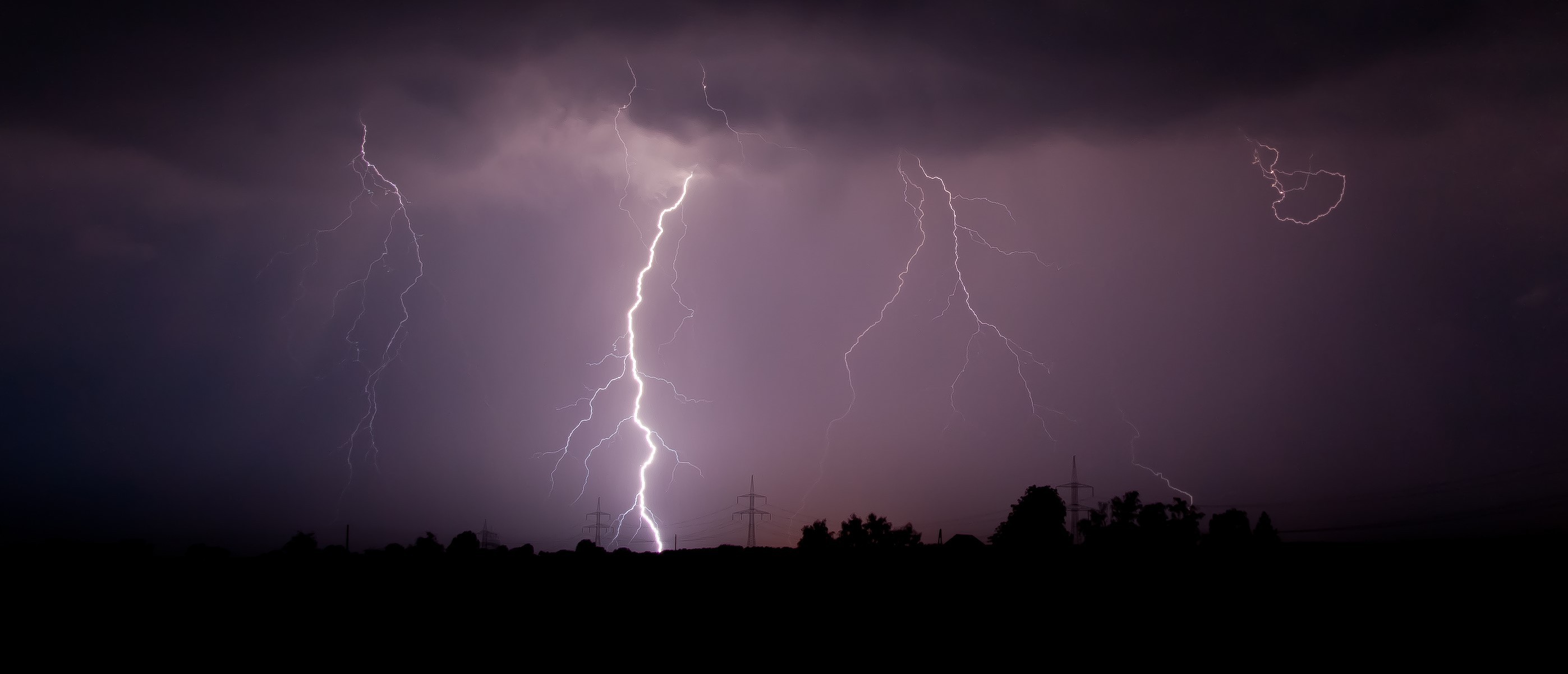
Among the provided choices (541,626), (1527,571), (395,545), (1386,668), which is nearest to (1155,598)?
(1386,668)

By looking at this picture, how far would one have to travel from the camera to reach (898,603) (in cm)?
1254

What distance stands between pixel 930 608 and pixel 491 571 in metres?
8.62

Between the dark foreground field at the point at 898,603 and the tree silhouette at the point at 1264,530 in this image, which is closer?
the dark foreground field at the point at 898,603

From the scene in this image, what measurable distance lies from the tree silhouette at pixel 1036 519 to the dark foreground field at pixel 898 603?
24388 mm

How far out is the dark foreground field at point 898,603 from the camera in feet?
32.0

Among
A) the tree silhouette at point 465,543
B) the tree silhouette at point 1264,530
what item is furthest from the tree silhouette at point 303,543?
the tree silhouette at point 1264,530

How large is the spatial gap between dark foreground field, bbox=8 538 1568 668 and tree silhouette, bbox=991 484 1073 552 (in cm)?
2439

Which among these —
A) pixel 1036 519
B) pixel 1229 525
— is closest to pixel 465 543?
pixel 1036 519

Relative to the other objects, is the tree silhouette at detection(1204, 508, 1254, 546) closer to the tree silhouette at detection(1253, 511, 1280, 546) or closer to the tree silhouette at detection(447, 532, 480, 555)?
the tree silhouette at detection(1253, 511, 1280, 546)

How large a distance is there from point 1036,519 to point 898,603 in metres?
30.0

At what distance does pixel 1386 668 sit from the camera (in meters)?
8.95

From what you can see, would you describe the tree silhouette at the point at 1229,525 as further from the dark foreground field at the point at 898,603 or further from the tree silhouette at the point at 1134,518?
the dark foreground field at the point at 898,603

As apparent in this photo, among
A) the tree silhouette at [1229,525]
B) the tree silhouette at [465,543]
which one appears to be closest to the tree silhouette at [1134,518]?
the tree silhouette at [1229,525]

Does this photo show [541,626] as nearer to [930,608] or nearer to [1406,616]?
[930,608]
